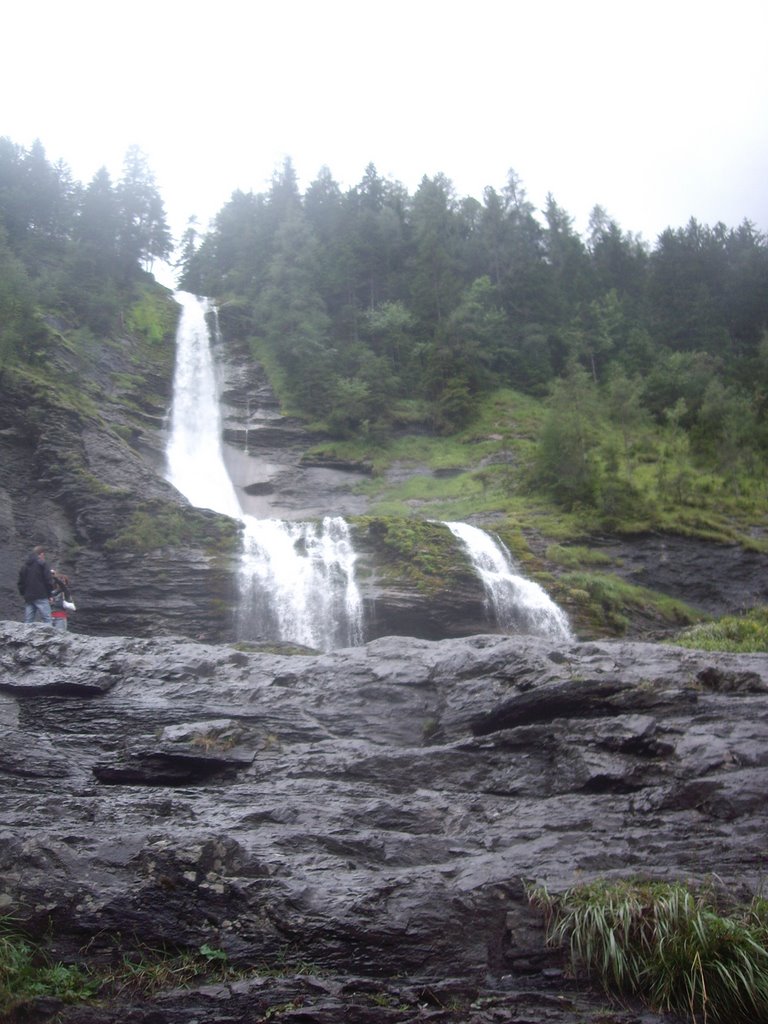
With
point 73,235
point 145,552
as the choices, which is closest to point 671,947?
point 145,552

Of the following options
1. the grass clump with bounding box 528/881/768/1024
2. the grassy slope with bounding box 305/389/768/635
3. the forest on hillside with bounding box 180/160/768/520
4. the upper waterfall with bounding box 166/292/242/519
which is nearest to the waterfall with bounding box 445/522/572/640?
the grassy slope with bounding box 305/389/768/635

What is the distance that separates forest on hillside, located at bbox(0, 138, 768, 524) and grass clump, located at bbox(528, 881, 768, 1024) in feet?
75.7

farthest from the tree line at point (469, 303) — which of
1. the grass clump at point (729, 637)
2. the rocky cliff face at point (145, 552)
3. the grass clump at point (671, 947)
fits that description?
the grass clump at point (671, 947)

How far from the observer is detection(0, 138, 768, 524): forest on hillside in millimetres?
35312

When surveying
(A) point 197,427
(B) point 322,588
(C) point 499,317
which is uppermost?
(C) point 499,317

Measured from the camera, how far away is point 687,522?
28750mm

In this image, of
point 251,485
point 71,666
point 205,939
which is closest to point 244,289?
point 251,485

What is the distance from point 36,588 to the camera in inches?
561

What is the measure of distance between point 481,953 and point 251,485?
86.9ft

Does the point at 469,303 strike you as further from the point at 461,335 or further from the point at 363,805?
the point at 363,805

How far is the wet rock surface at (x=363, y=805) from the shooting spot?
702cm

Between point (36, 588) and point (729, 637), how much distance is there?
14.0 meters

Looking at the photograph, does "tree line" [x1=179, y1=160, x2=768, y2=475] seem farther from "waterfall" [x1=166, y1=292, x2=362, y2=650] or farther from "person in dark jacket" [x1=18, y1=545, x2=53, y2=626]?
"person in dark jacket" [x1=18, y1=545, x2=53, y2=626]

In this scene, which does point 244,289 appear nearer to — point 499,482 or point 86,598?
point 499,482
